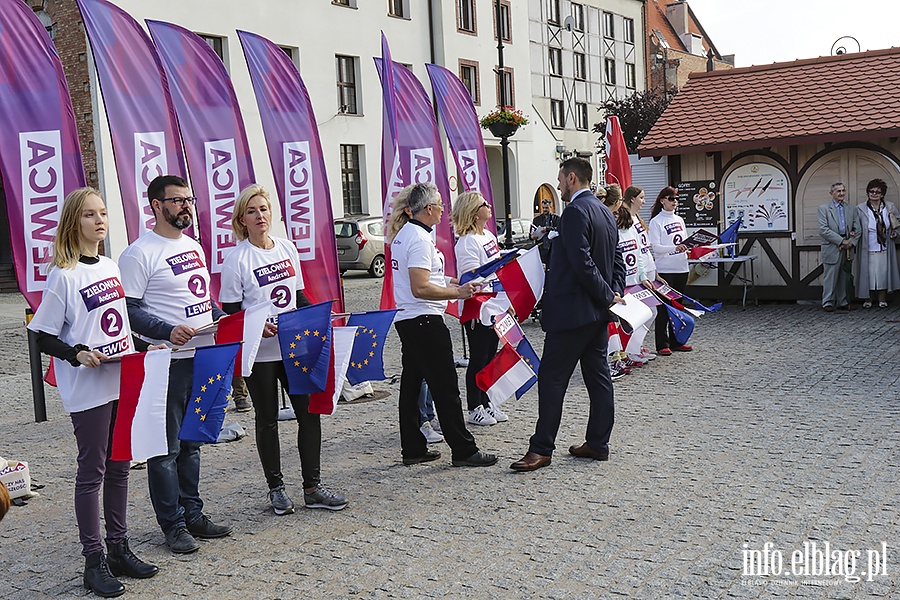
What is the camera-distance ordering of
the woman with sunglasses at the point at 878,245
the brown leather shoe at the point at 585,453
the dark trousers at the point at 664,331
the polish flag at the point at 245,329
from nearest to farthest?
the polish flag at the point at 245,329
the brown leather shoe at the point at 585,453
the dark trousers at the point at 664,331
the woman with sunglasses at the point at 878,245

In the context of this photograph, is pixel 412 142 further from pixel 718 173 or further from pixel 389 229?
pixel 718 173

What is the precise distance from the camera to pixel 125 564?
15.5ft

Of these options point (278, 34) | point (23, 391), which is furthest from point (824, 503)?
point (278, 34)

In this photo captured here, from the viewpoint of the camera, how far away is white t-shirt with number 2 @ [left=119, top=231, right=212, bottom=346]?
506cm

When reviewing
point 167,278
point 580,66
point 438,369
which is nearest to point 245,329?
point 167,278

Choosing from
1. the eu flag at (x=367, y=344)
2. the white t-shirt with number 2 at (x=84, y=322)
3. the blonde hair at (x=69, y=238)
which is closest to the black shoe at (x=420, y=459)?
the eu flag at (x=367, y=344)

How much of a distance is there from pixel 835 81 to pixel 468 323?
1102cm

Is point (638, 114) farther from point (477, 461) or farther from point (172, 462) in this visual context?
point (172, 462)

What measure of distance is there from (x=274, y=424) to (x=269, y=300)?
0.72 meters

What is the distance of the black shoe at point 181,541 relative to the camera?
5066 millimetres

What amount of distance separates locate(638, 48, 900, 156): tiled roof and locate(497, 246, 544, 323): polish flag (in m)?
9.03

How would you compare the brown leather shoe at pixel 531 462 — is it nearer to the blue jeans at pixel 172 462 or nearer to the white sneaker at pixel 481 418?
the white sneaker at pixel 481 418

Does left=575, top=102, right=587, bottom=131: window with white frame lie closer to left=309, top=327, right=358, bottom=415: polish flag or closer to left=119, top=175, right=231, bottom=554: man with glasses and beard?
left=309, top=327, right=358, bottom=415: polish flag

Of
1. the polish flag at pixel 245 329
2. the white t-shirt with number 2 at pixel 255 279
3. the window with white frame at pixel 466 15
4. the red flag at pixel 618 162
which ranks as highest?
the window with white frame at pixel 466 15
